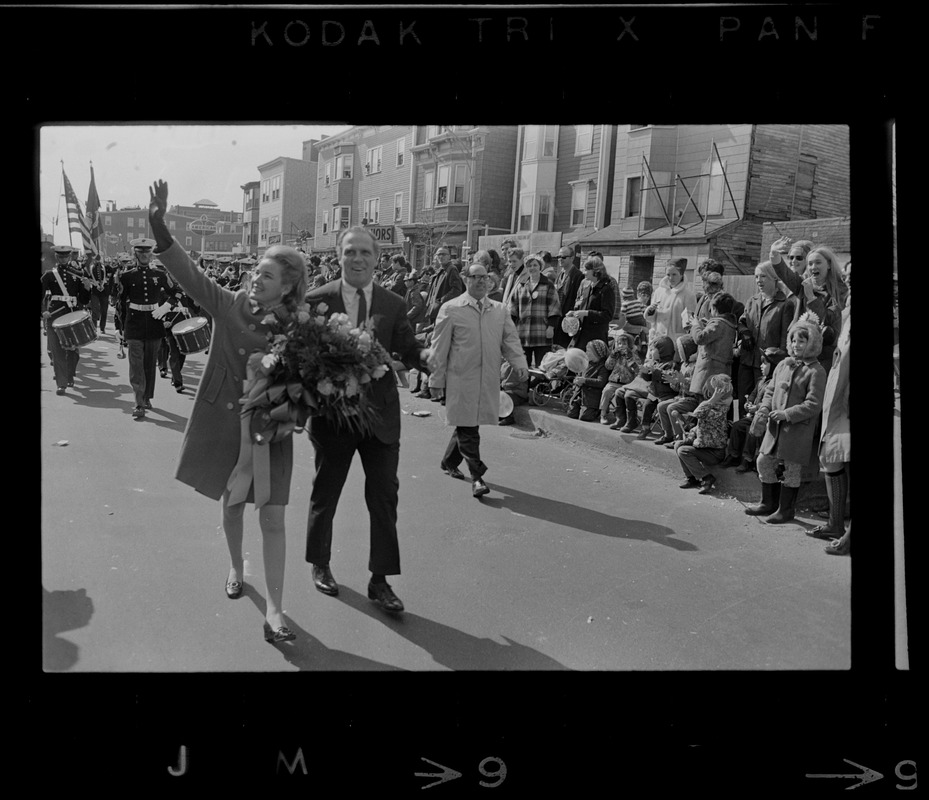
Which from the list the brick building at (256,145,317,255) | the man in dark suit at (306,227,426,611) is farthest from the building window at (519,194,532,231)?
the man in dark suit at (306,227,426,611)

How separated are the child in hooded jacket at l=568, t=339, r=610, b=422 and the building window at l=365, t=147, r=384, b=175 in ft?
15.1

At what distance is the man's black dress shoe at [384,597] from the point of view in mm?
4094

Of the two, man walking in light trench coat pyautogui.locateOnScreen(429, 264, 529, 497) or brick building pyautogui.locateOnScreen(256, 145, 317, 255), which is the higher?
brick building pyautogui.locateOnScreen(256, 145, 317, 255)

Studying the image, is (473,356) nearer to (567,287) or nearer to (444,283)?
(567,287)

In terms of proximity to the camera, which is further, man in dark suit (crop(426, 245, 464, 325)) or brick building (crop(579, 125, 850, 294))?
man in dark suit (crop(426, 245, 464, 325))

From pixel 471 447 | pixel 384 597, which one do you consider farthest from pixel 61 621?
pixel 471 447

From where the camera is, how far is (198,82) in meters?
2.43

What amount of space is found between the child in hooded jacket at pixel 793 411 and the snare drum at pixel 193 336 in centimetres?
434

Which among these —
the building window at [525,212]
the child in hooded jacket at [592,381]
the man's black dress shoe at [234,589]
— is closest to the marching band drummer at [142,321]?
the building window at [525,212]

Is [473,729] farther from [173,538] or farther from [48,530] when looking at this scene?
[48,530]

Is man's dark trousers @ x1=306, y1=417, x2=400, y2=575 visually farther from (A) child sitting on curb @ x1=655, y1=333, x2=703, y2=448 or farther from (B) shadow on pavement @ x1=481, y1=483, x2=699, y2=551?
(A) child sitting on curb @ x1=655, y1=333, x2=703, y2=448

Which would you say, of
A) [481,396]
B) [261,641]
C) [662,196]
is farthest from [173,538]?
[662,196]

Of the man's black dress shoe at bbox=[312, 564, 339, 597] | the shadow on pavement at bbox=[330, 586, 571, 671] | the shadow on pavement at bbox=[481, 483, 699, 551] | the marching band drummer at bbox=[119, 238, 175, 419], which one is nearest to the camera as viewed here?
the shadow on pavement at bbox=[330, 586, 571, 671]

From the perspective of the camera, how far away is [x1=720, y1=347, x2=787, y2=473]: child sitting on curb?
6.22 meters
